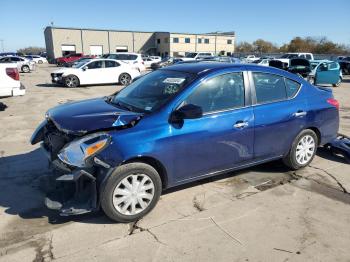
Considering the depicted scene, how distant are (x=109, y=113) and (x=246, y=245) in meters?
2.08

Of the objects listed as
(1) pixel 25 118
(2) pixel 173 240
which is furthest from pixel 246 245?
(1) pixel 25 118

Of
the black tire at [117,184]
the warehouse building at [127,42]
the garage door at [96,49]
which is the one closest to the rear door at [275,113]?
the black tire at [117,184]

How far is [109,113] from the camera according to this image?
3.88 metres

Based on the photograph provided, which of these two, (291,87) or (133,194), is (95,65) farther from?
(133,194)

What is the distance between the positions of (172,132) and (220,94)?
0.92 m

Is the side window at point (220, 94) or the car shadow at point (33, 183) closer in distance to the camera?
the car shadow at point (33, 183)

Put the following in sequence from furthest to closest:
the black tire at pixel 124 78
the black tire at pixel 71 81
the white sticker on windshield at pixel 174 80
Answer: the black tire at pixel 124 78
the black tire at pixel 71 81
the white sticker on windshield at pixel 174 80

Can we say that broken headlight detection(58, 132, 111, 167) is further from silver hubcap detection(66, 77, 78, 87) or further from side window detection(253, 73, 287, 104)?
silver hubcap detection(66, 77, 78, 87)

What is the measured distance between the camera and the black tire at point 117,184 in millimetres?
3457

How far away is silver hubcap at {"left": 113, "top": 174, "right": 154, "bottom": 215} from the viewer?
11.8 feet

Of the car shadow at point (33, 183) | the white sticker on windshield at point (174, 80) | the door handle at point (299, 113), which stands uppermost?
the white sticker on windshield at point (174, 80)

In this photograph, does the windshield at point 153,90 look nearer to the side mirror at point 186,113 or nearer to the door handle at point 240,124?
the side mirror at point 186,113

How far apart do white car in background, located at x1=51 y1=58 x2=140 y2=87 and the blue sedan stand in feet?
45.3

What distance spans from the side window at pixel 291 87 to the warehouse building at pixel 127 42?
6365cm
